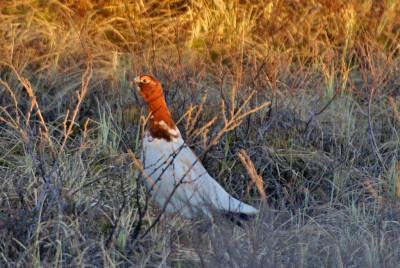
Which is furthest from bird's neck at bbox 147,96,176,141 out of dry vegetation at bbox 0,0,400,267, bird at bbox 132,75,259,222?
dry vegetation at bbox 0,0,400,267

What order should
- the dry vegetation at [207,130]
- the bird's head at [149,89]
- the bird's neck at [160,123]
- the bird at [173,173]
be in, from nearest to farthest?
the dry vegetation at [207,130], the bird at [173,173], the bird's neck at [160,123], the bird's head at [149,89]

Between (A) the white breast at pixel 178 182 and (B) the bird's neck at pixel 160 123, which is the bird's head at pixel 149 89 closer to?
(B) the bird's neck at pixel 160 123

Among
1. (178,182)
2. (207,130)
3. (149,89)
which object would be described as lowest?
(178,182)

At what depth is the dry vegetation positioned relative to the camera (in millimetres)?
3908

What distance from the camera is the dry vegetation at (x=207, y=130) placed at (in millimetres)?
3908

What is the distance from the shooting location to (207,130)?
3.92 metres

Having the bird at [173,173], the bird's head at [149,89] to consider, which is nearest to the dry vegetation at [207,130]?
the bird at [173,173]

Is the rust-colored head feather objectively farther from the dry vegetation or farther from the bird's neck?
the dry vegetation

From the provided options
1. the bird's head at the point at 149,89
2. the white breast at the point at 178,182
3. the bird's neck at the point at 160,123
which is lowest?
the white breast at the point at 178,182

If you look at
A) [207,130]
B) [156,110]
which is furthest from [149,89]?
[207,130]

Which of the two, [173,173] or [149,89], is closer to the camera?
[173,173]

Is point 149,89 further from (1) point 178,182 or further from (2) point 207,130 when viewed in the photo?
(2) point 207,130

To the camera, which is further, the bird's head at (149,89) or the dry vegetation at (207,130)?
the bird's head at (149,89)

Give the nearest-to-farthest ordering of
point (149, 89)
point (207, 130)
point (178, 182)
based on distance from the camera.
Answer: point (207, 130), point (178, 182), point (149, 89)
